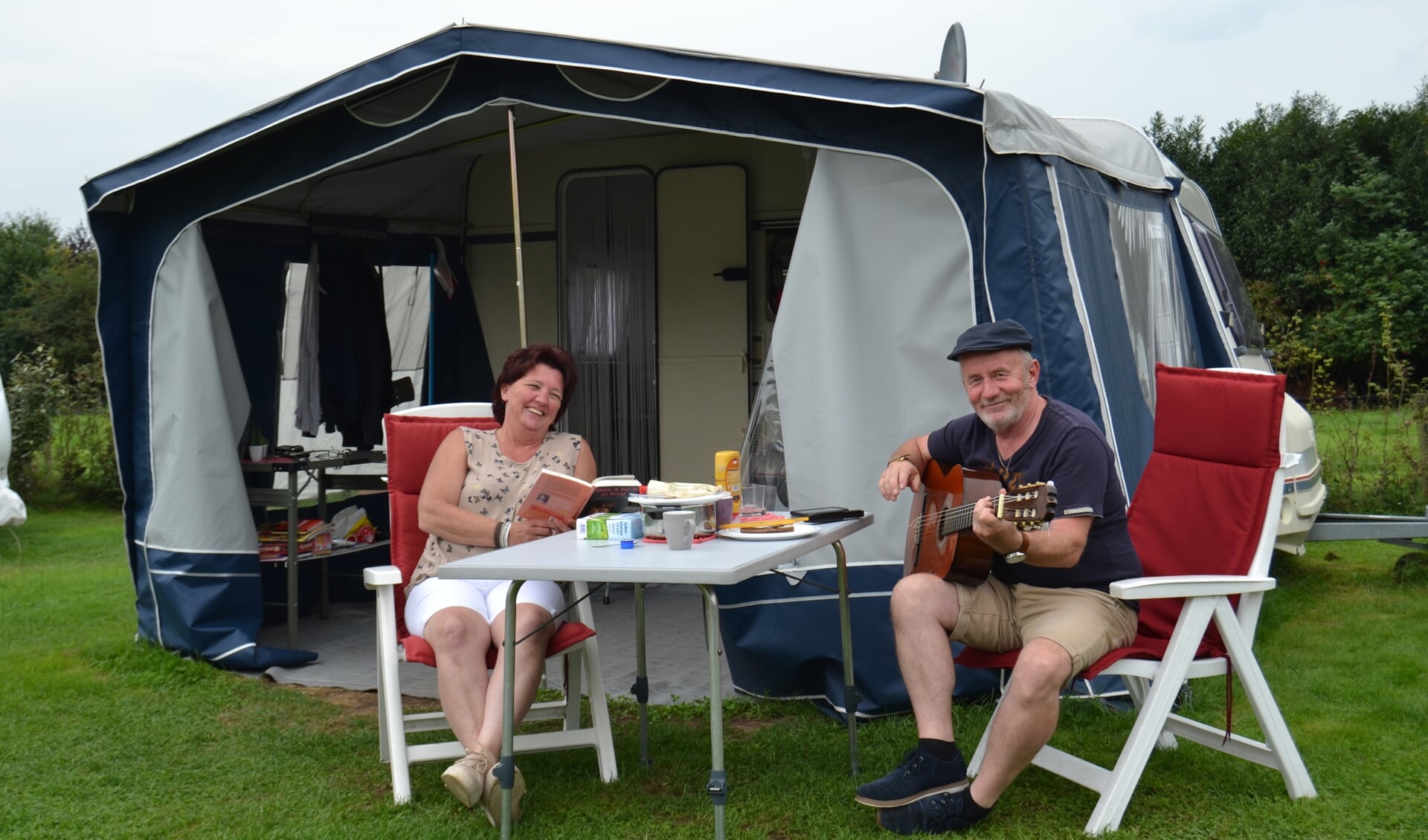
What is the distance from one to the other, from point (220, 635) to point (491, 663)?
1901mm

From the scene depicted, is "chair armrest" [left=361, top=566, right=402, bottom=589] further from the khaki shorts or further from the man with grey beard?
the khaki shorts

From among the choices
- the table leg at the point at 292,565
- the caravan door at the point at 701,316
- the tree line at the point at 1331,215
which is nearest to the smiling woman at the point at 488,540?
the table leg at the point at 292,565

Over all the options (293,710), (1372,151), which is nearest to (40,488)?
(293,710)

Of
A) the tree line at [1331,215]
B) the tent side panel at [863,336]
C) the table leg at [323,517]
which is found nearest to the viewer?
the tent side panel at [863,336]

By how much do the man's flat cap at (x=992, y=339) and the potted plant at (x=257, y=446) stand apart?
10.4 ft

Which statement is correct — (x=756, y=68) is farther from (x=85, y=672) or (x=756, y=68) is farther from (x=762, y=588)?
(x=85, y=672)

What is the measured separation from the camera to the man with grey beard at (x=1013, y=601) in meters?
2.70

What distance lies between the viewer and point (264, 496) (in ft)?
16.0

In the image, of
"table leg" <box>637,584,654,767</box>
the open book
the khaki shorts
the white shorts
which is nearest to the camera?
the khaki shorts

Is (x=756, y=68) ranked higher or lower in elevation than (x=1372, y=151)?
lower

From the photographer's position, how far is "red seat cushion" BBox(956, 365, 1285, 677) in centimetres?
294

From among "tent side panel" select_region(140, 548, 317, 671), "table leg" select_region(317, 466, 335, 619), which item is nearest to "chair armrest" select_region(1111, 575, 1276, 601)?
"tent side panel" select_region(140, 548, 317, 671)

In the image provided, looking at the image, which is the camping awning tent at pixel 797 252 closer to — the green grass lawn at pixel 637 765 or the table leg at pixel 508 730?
the green grass lawn at pixel 637 765

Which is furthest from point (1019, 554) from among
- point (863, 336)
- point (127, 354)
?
point (127, 354)
